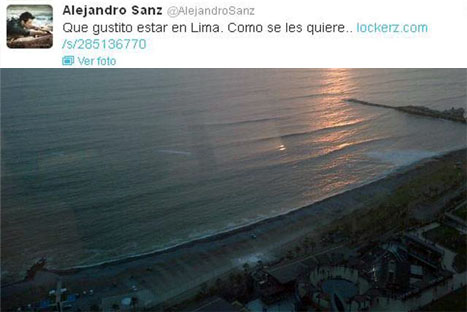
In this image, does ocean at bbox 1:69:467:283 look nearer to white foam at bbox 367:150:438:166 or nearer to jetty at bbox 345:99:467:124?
white foam at bbox 367:150:438:166

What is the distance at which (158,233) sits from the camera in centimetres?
1198

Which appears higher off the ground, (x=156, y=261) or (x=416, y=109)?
(x=416, y=109)

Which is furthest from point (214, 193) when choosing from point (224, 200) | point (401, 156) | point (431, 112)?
point (431, 112)

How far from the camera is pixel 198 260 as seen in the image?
35.8ft

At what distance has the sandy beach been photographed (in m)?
9.70

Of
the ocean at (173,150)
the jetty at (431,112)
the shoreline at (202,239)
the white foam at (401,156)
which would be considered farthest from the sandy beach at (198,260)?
the jetty at (431,112)

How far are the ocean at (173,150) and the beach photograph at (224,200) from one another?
7 centimetres

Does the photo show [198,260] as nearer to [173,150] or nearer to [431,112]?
[173,150]

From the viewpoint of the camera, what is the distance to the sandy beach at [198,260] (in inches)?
382
